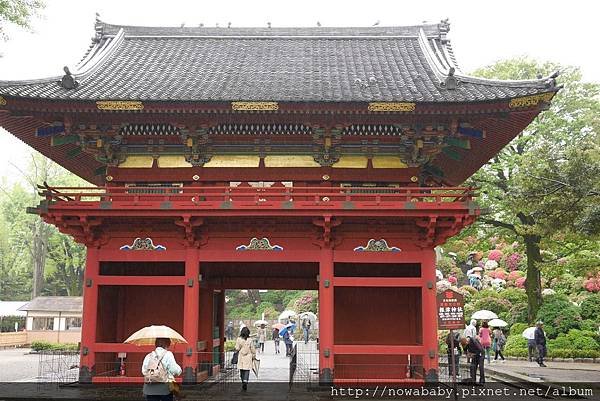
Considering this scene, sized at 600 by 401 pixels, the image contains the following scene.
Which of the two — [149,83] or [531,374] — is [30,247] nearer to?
[149,83]

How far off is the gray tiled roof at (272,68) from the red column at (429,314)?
4875 millimetres

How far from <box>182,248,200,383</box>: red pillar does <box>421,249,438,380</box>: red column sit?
679 cm

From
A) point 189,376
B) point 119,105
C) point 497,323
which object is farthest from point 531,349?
point 119,105

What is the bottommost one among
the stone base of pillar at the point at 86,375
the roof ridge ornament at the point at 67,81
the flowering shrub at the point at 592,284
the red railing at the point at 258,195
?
the stone base of pillar at the point at 86,375

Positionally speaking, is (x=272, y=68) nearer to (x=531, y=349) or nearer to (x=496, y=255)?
(x=531, y=349)

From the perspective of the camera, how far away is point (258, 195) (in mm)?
17281

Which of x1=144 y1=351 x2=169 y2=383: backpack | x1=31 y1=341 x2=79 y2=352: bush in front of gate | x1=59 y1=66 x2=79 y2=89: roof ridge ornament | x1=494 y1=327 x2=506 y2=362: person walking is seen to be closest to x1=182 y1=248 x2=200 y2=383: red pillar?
x1=59 y1=66 x2=79 y2=89: roof ridge ornament

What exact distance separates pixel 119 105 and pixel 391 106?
7.83 metres

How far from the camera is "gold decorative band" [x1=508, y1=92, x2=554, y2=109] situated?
1639 cm

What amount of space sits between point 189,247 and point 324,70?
8355mm

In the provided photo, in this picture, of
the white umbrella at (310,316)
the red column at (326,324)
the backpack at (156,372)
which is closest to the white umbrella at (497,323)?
the red column at (326,324)

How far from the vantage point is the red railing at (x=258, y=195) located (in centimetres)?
1706

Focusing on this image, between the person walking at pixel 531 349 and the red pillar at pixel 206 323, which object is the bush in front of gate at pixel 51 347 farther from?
the person walking at pixel 531 349

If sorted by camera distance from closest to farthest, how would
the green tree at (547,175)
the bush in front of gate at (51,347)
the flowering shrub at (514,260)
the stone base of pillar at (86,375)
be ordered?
the stone base of pillar at (86,375), the green tree at (547,175), the bush in front of gate at (51,347), the flowering shrub at (514,260)
